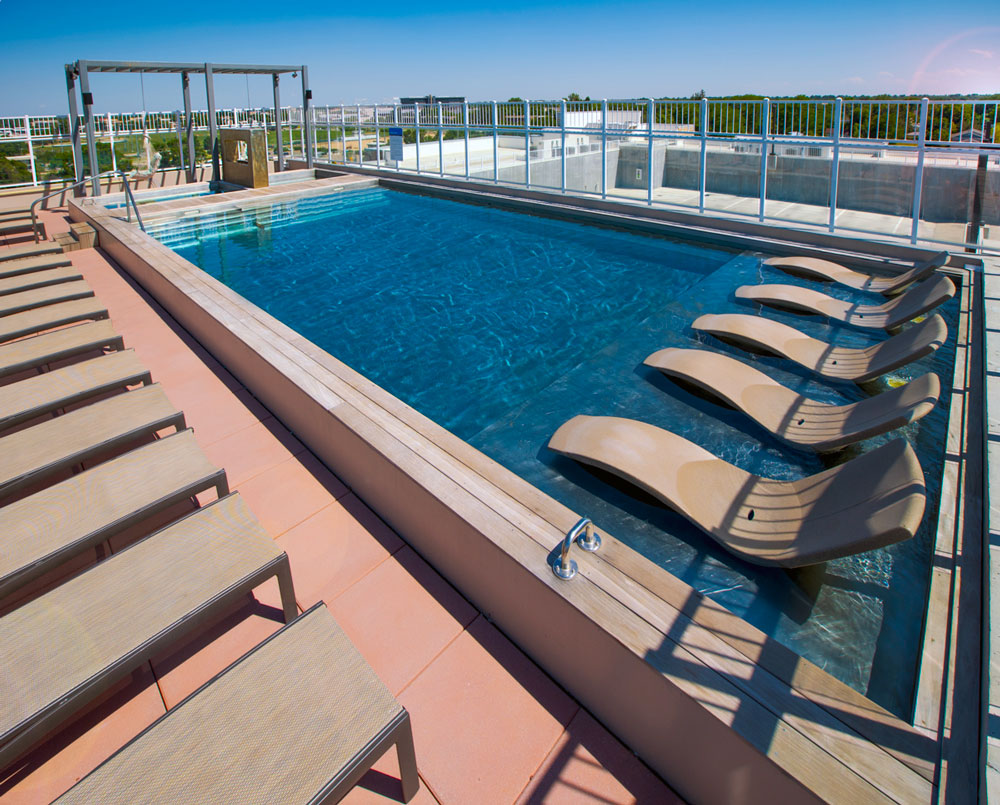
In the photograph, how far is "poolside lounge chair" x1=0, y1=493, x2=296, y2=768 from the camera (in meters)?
1.72

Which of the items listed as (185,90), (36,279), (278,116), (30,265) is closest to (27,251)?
(30,265)

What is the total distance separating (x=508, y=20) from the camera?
2822 inches

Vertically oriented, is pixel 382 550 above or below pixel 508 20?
below

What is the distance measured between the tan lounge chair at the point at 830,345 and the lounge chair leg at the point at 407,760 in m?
3.73

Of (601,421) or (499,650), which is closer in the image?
(499,650)

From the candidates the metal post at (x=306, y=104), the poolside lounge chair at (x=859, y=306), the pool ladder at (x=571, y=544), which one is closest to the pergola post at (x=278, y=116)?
the metal post at (x=306, y=104)

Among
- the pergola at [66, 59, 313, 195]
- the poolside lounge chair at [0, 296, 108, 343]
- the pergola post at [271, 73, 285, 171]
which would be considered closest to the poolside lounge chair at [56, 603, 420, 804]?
the poolside lounge chair at [0, 296, 108, 343]

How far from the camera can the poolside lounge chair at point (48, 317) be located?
4270mm

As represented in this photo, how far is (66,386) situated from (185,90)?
524 inches

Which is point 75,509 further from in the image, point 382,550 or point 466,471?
point 466,471

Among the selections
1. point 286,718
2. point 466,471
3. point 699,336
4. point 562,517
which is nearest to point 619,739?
point 562,517

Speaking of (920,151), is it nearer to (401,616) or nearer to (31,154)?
(401,616)

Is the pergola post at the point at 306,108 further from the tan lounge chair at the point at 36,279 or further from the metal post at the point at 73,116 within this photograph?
the tan lounge chair at the point at 36,279

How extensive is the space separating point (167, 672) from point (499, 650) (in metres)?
1.17
